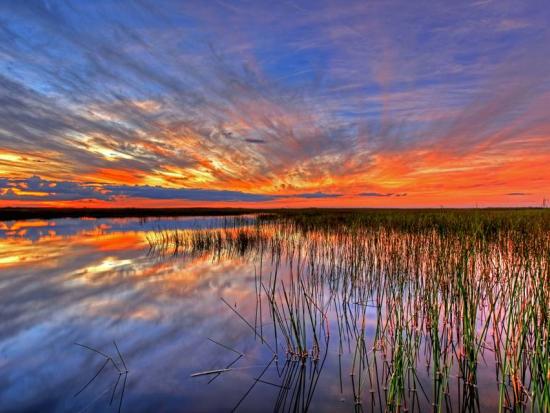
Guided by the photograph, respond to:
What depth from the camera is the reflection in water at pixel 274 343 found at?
4.22 meters

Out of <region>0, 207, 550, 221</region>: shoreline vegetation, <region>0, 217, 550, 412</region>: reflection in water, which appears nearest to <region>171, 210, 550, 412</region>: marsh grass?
<region>0, 217, 550, 412</region>: reflection in water

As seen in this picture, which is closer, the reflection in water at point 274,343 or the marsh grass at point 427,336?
the marsh grass at point 427,336

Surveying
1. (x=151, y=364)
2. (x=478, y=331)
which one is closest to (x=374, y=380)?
(x=478, y=331)

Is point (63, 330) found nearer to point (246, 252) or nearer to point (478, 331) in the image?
point (478, 331)

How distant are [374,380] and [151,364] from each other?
3421mm

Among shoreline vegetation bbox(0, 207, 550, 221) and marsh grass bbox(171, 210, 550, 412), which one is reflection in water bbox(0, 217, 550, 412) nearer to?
marsh grass bbox(171, 210, 550, 412)

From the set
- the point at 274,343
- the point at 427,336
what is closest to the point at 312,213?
the point at 427,336

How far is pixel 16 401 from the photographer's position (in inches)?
171

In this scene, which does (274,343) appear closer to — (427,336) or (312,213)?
(427,336)

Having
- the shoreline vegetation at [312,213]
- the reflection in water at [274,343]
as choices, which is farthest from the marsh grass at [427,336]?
the shoreline vegetation at [312,213]

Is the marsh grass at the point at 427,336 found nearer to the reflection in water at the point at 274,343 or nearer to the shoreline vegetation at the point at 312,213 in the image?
the reflection in water at the point at 274,343

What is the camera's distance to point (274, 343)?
234 inches

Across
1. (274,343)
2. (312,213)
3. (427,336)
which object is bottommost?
(274,343)

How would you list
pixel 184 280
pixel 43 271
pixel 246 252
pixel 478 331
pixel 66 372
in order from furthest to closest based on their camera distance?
pixel 246 252
pixel 43 271
pixel 184 280
pixel 478 331
pixel 66 372
